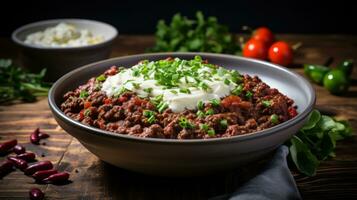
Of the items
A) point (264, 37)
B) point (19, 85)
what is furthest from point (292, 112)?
point (264, 37)

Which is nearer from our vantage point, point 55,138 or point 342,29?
point 55,138

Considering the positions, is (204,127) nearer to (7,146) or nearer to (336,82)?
(7,146)

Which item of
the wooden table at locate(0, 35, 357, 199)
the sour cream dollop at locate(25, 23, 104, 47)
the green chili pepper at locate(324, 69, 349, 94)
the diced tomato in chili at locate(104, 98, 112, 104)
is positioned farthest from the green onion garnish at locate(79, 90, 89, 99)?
the green chili pepper at locate(324, 69, 349, 94)

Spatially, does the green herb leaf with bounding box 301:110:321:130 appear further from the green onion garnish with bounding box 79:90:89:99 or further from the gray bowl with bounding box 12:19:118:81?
the gray bowl with bounding box 12:19:118:81

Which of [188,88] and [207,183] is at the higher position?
[188,88]

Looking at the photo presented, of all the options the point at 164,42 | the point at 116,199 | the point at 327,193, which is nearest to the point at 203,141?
the point at 116,199

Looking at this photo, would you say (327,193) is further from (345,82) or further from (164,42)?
(164,42)

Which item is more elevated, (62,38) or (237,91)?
(237,91)

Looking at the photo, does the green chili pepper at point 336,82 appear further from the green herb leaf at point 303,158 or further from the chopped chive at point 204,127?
the chopped chive at point 204,127
